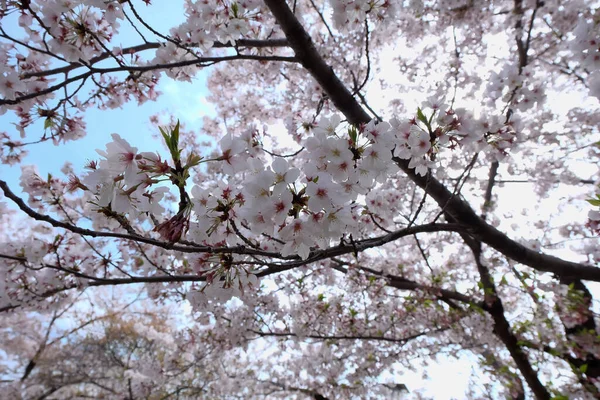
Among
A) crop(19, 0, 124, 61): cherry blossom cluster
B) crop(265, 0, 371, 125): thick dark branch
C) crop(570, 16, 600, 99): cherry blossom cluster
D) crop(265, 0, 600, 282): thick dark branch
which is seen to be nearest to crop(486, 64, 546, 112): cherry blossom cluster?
crop(570, 16, 600, 99): cherry blossom cluster

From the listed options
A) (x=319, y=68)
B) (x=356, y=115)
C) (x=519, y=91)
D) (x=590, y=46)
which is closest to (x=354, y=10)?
(x=319, y=68)

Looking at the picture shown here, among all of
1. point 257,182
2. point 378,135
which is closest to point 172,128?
→ point 257,182

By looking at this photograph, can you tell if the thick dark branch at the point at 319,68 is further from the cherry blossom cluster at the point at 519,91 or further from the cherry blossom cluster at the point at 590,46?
the cherry blossom cluster at the point at 590,46

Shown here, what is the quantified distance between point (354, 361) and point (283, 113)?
5217 mm

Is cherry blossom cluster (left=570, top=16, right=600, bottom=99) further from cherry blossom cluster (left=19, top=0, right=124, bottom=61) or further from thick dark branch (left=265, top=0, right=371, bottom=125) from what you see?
cherry blossom cluster (left=19, top=0, right=124, bottom=61)

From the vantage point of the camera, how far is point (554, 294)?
4.72m

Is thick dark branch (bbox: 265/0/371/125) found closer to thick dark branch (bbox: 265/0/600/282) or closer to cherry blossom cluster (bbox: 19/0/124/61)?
thick dark branch (bbox: 265/0/600/282)

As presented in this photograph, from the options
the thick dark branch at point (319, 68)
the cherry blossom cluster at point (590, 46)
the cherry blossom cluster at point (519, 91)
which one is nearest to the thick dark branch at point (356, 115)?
the thick dark branch at point (319, 68)

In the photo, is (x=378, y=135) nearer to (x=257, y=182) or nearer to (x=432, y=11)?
(x=257, y=182)

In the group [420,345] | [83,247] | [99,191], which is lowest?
[99,191]

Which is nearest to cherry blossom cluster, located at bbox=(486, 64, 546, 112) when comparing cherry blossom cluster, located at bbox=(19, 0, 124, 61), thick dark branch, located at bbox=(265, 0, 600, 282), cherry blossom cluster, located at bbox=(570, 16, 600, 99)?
cherry blossom cluster, located at bbox=(570, 16, 600, 99)

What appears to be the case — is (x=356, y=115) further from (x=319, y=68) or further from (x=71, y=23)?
(x=71, y=23)

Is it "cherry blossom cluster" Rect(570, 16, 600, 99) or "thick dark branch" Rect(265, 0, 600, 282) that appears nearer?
"cherry blossom cluster" Rect(570, 16, 600, 99)

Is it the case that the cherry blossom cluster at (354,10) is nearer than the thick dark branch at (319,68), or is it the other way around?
the cherry blossom cluster at (354,10)
